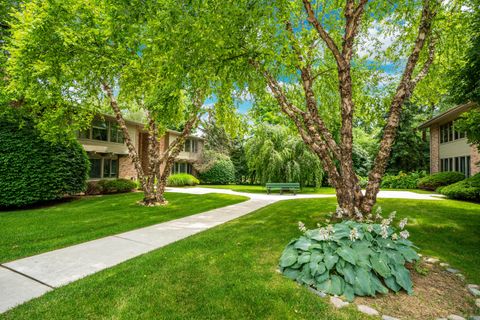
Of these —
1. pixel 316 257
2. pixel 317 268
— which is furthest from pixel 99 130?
pixel 317 268

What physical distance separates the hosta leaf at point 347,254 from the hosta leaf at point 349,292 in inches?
12.0

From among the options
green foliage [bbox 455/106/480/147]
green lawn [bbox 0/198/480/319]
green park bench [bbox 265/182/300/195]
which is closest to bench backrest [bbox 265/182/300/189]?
green park bench [bbox 265/182/300/195]

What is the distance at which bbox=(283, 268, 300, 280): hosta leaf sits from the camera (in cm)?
363

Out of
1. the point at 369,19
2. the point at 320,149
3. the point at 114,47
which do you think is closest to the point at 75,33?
the point at 114,47

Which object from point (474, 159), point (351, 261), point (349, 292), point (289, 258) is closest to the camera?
point (349, 292)

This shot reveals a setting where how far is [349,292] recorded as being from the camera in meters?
3.21

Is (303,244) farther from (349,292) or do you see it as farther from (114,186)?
(114,186)

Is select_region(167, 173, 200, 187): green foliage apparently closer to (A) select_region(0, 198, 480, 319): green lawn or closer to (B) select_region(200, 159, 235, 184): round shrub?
(B) select_region(200, 159, 235, 184): round shrub

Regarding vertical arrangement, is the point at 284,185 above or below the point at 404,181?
below

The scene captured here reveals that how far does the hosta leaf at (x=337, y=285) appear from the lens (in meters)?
3.21

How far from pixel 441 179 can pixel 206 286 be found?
18.4 m

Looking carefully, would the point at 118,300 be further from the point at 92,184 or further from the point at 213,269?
the point at 92,184

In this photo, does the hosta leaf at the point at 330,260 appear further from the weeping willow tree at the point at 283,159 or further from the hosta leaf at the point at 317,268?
the weeping willow tree at the point at 283,159

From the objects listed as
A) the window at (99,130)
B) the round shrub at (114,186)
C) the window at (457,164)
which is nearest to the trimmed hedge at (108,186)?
the round shrub at (114,186)
